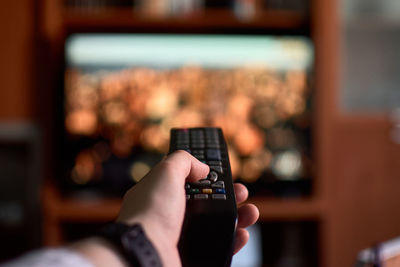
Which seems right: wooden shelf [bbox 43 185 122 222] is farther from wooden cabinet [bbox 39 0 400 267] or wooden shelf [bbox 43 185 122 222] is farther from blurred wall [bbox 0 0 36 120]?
blurred wall [bbox 0 0 36 120]

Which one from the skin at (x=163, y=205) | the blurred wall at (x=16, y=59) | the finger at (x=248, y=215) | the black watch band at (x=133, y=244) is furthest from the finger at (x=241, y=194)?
the blurred wall at (x=16, y=59)

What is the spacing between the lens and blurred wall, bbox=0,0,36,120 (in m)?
1.49

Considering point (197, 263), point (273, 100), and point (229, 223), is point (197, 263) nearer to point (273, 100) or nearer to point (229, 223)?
point (229, 223)

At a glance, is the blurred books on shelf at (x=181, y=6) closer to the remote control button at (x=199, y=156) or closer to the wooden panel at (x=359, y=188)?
the wooden panel at (x=359, y=188)

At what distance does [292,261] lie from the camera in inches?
63.6

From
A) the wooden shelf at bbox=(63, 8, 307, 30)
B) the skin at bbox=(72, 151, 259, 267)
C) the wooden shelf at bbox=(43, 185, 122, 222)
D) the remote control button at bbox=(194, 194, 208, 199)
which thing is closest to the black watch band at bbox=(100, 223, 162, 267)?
the skin at bbox=(72, 151, 259, 267)

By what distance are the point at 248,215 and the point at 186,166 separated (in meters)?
0.13

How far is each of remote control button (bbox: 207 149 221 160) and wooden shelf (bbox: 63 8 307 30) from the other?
945mm

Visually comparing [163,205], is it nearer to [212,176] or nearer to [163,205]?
[163,205]

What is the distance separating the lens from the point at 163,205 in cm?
45

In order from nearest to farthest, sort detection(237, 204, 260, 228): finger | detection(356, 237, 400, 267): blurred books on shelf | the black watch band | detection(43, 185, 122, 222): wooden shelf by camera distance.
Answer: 1. the black watch band
2. detection(356, 237, 400, 267): blurred books on shelf
3. detection(237, 204, 260, 228): finger
4. detection(43, 185, 122, 222): wooden shelf

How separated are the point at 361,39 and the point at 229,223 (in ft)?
5.16

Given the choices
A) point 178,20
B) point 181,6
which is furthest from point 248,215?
point 181,6

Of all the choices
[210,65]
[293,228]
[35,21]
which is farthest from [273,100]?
[35,21]
